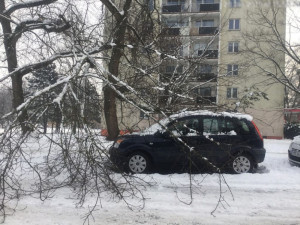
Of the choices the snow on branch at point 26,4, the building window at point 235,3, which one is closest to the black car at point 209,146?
the snow on branch at point 26,4

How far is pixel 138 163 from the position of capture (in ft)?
24.5

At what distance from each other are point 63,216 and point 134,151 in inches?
123

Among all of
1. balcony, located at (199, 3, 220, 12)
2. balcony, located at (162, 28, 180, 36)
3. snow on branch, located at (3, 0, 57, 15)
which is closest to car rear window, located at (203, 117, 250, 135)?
balcony, located at (162, 28, 180, 36)

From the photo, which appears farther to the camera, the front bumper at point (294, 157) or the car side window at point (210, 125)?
the front bumper at point (294, 157)

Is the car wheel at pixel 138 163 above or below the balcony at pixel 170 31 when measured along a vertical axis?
below

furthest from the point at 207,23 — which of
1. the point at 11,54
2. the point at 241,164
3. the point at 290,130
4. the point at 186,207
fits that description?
the point at 186,207

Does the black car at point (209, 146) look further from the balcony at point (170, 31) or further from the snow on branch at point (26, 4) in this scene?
the snow on branch at point (26, 4)

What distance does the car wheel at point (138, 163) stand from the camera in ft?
24.3

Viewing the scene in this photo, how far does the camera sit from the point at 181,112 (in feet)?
19.4

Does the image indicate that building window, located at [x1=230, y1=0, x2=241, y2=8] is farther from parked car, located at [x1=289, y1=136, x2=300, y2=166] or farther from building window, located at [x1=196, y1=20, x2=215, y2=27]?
parked car, located at [x1=289, y1=136, x2=300, y2=166]

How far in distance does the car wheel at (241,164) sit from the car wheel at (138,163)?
2.09m

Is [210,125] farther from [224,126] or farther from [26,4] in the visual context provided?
[26,4]

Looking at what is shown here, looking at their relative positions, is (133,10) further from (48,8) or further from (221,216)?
(221,216)

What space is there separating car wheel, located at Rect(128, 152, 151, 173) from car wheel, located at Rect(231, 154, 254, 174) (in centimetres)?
209
